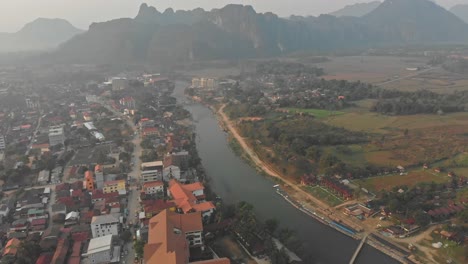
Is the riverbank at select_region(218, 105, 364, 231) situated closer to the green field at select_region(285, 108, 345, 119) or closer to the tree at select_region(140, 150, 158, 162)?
the tree at select_region(140, 150, 158, 162)

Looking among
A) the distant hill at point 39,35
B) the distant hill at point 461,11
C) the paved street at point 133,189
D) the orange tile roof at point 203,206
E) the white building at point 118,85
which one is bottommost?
the paved street at point 133,189

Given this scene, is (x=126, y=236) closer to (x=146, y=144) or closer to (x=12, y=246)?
(x=12, y=246)

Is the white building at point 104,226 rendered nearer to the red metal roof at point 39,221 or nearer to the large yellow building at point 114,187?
the red metal roof at point 39,221

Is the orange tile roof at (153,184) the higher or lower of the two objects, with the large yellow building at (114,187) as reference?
higher

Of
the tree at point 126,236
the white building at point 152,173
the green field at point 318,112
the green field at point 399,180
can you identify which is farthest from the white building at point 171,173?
the green field at point 318,112

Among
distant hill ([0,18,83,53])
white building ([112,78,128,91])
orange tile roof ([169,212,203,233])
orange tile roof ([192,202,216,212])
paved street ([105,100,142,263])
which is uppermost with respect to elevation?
distant hill ([0,18,83,53])

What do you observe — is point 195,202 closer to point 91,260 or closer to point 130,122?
point 91,260

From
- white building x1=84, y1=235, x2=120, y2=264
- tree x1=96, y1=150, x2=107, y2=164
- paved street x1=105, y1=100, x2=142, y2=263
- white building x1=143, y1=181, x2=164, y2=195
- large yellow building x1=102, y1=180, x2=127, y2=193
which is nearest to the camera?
white building x1=84, y1=235, x2=120, y2=264

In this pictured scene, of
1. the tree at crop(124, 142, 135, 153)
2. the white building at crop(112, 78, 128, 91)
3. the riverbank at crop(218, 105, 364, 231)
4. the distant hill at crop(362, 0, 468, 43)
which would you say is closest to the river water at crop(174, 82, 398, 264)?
the riverbank at crop(218, 105, 364, 231)

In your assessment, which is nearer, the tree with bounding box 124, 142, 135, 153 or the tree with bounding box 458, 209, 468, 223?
the tree with bounding box 458, 209, 468, 223
